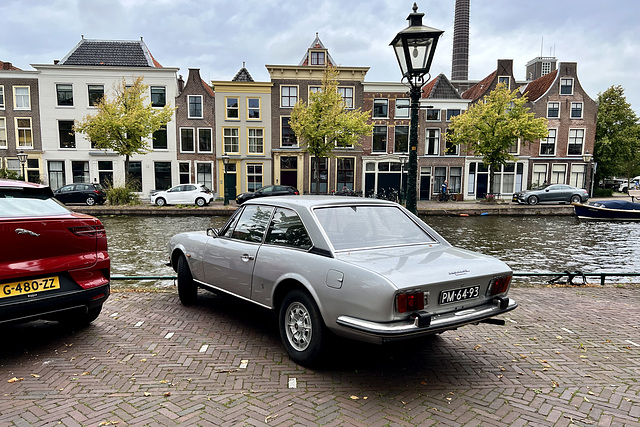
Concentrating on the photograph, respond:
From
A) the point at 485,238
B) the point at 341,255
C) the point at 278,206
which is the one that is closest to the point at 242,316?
the point at 278,206

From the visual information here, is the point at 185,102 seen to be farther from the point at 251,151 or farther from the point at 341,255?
the point at 341,255

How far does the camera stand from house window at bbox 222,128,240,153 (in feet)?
105

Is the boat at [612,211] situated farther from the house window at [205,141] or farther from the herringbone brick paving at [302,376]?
the house window at [205,141]

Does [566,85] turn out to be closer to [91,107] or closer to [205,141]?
[205,141]

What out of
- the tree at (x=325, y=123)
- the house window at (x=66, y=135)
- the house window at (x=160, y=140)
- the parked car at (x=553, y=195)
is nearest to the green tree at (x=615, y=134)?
the parked car at (x=553, y=195)

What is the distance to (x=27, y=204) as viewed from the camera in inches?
151

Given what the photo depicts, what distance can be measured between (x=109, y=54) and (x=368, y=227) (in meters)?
34.8

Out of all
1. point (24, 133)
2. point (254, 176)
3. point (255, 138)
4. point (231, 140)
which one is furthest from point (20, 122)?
point (254, 176)

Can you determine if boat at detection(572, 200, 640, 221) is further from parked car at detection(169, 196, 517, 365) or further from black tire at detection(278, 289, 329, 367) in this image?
black tire at detection(278, 289, 329, 367)

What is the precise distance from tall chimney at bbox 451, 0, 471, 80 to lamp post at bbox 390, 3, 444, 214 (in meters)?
63.3

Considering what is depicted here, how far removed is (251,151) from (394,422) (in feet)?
102

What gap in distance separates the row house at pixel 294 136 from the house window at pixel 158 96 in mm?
8383

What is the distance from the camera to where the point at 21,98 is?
30906 millimetres

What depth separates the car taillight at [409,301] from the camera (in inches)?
116
